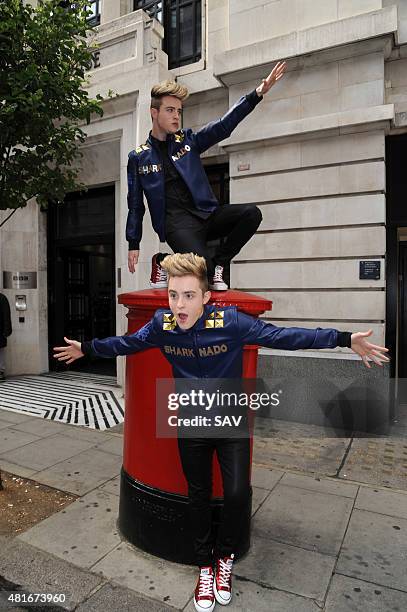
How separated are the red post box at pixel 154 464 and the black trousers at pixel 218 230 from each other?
534mm

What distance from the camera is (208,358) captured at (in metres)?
2.39

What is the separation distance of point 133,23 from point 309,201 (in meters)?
4.63

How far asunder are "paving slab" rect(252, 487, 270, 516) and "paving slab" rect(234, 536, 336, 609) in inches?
20.1

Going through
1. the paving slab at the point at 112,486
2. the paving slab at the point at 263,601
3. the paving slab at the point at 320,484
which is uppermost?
the paving slab at the point at 112,486

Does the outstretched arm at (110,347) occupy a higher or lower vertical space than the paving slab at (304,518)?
higher

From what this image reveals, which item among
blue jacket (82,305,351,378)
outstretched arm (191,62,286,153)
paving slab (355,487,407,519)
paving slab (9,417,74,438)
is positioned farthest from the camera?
paving slab (9,417,74,438)

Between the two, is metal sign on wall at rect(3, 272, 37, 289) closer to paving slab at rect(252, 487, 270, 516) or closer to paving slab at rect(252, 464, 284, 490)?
paving slab at rect(252, 464, 284, 490)

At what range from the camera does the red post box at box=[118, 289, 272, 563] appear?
2727 millimetres

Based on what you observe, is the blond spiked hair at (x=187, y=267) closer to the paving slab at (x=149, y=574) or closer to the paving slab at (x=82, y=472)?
the paving slab at (x=149, y=574)

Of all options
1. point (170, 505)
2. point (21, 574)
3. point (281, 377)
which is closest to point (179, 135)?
point (170, 505)

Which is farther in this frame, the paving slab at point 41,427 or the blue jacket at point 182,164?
the paving slab at point 41,427

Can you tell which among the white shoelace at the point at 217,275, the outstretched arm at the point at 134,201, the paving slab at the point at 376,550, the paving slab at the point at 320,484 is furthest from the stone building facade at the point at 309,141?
the outstretched arm at the point at 134,201

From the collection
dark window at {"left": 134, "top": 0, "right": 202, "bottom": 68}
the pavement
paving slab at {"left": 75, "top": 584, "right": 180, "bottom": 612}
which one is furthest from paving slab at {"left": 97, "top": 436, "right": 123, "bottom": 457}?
dark window at {"left": 134, "top": 0, "right": 202, "bottom": 68}

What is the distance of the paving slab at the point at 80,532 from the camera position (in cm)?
290
